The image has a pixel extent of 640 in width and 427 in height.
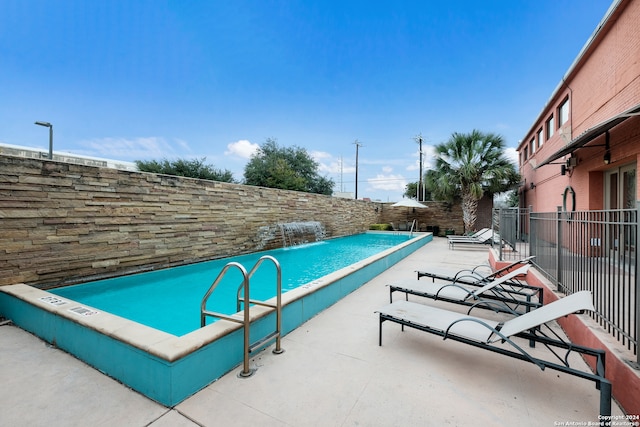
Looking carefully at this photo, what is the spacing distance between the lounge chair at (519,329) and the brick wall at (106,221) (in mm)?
5855

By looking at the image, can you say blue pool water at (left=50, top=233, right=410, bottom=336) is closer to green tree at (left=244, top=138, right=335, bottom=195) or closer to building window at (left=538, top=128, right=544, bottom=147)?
building window at (left=538, top=128, right=544, bottom=147)

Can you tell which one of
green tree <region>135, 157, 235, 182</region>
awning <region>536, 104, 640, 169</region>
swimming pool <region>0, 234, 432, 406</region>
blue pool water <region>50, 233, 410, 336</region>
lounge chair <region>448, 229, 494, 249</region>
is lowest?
blue pool water <region>50, 233, 410, 336</region>

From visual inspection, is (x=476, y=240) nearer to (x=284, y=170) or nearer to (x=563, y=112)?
(x=563, y=112)

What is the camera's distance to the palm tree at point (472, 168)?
13.8m

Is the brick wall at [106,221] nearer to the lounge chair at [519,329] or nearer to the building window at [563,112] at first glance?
the lounge chair at [519,329]

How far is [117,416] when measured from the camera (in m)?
1.97

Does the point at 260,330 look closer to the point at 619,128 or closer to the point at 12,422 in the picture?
the point at 12,422

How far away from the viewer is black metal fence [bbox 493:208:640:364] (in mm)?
2168

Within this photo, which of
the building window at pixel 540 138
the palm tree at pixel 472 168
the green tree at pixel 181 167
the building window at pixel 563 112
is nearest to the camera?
the building window at pixel 563 112

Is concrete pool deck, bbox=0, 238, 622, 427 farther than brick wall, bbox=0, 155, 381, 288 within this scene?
No

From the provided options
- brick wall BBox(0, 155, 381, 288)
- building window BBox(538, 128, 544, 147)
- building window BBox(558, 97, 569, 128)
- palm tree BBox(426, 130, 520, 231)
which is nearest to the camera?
brick wall BBox(0, 155, 381, 288)

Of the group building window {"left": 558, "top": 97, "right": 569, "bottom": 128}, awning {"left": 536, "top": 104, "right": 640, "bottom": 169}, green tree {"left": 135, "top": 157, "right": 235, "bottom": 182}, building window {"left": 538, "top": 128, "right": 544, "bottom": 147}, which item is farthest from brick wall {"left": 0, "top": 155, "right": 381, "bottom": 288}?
building window {"left": 538, "top": 128, "right": 544, "bottom": 147}

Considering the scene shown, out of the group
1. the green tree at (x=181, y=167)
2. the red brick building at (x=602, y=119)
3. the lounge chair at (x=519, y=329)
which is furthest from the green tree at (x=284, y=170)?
the lounge chair at (x=519, y=329)

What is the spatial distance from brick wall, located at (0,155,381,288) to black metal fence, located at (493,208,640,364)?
767 cm
